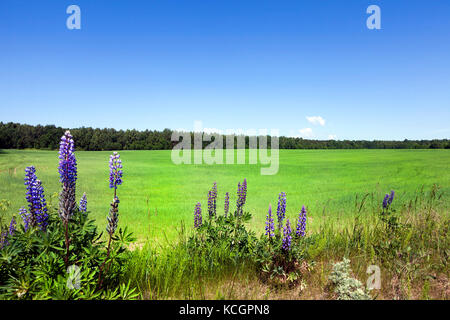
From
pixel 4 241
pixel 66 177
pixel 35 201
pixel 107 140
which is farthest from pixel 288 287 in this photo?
pixel 107 140

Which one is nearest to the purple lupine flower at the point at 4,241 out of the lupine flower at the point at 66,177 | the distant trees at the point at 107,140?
the lupine flower at the point at 66,177

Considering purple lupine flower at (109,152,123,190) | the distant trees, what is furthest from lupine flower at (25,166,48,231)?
the distant trees

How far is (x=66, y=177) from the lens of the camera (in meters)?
2.33

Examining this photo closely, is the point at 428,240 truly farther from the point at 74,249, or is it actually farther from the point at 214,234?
the point at 74,249

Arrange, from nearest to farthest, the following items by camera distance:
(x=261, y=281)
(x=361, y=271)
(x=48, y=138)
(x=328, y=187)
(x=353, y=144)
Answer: (x=261, y=281)
(x=361, y=271)
(x=328, y=187)
(x=48, y=138)
(x=353, y=144)

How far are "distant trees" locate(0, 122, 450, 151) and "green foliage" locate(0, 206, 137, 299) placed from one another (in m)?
49.7

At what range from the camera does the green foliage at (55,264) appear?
2201 millimetres

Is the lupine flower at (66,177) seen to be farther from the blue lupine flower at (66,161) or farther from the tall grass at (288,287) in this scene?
the tall grass at (288,287)

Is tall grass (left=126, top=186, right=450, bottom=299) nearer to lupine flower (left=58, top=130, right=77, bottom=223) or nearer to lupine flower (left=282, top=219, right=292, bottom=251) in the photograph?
lupine flower (left=282, top=219, right=292, bottom=251)

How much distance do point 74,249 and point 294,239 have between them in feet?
9.64

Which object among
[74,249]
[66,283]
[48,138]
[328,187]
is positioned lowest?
[328,187]
